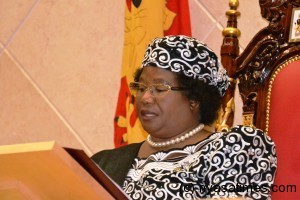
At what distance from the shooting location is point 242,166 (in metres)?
1.68

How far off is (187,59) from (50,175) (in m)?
0.64

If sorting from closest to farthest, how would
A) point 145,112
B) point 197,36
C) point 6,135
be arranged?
1. point 145,112
2. point 197,36
3. point 6,135

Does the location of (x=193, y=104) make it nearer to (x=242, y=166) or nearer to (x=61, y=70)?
(x=242, y=166)

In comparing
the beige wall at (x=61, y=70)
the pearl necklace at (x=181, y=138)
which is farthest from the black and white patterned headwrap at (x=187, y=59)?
the beige wall at (x=61, y=70)

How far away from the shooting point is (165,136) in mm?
1852

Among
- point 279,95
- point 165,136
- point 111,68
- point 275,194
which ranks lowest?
point 275,194

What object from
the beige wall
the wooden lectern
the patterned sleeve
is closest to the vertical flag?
the beige wall

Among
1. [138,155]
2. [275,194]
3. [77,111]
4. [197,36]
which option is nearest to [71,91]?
[77,111]

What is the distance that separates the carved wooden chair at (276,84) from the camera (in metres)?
1.86

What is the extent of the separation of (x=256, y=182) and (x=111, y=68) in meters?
1.43

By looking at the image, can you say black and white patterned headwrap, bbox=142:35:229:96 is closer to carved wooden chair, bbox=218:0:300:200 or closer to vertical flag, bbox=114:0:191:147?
carved wooden chair, bbox=218:0:300:200

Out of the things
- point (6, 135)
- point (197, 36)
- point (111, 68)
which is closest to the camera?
point (197, 36)

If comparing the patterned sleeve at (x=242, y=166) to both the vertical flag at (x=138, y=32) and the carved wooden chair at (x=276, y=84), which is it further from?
the vertical flag at (x=138, y=32)

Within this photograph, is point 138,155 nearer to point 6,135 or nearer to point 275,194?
point 275,194
